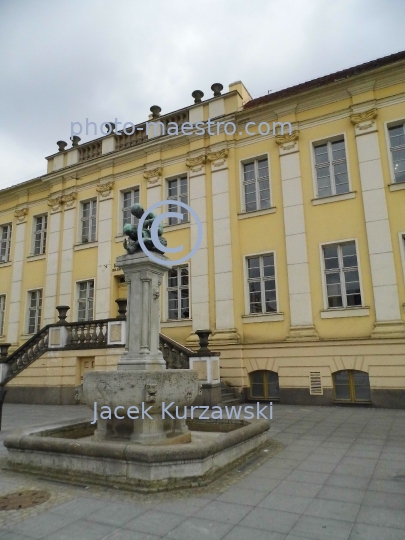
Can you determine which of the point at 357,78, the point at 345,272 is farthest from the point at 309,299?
the point at 357,78

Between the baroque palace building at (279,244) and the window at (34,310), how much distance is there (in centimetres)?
74

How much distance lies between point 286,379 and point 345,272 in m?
3.83

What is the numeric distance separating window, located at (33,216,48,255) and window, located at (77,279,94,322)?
3377mm

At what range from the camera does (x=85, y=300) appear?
1845 cm

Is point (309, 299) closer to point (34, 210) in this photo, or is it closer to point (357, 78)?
point (357, 78)

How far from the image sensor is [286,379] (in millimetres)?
13336

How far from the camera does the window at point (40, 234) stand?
20625 mm

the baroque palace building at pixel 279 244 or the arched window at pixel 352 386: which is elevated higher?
the baroque palace building at pixel 279 244

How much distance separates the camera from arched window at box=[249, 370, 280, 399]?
1371 centimetres

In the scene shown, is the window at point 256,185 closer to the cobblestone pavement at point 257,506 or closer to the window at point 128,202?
the window at point 128,202

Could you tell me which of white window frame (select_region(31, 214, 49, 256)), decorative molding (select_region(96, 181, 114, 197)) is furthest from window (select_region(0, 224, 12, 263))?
decorative molding (select_region(96, 181, 114, 197))

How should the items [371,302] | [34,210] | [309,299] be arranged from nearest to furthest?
[371,302]
[309,299]
[34,210]

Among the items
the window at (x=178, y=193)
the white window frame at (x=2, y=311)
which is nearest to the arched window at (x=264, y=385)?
the window at (x=178, y=193)

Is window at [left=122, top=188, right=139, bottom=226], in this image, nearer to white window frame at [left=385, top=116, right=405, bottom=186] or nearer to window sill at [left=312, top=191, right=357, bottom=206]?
window sill at [left=312, top=191, right=357, bottom=206]
